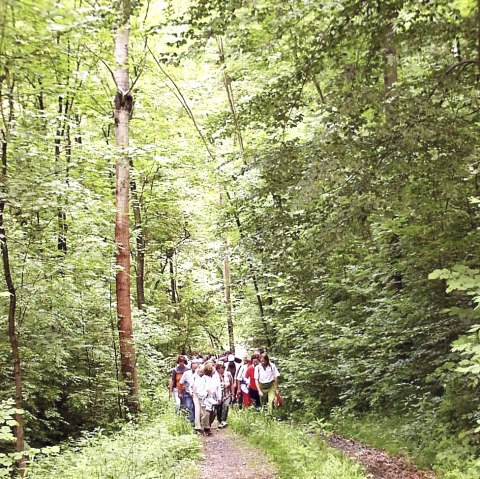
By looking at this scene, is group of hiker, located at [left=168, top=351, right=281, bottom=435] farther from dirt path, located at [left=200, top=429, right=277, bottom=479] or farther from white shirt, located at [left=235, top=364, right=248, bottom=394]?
dirt path, located at [left=200, top=429, right=277, bottom=479]

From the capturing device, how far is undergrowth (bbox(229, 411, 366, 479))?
266 inches

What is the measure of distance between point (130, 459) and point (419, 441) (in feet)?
15.9

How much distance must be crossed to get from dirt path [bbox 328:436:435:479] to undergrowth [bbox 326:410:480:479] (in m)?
0.16

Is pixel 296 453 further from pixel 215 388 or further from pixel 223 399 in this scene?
pixel 223 399

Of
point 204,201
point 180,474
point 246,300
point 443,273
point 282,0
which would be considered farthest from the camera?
point 204,201

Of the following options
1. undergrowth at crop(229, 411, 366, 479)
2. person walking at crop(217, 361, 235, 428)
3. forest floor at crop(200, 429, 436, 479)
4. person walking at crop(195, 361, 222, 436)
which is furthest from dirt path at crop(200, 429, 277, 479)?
person walking at crop(217, 361, 235, 428)

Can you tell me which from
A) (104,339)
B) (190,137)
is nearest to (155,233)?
(190,137)

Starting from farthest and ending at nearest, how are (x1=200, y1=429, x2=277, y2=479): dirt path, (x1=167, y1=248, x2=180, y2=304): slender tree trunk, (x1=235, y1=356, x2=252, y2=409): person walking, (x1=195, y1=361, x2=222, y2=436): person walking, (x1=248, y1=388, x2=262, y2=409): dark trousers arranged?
(x1=167, y1=248, x2=180, y2=304): slender tree trunk
(x1=235, y1=356, x2=252, y2=409): person walking
(x1=248, y1=388, x2=262, y2=409): dark trousers
(x1=195, y1=361, x2=222, y2=436): person walking
(x1=200, y1=429, x2=277, y2=479): dirt path

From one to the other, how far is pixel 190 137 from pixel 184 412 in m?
12.4

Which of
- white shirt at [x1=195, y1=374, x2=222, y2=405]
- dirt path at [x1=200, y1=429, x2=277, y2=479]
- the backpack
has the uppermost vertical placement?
the backpack

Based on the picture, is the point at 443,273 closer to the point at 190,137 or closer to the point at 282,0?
the point at 282,0

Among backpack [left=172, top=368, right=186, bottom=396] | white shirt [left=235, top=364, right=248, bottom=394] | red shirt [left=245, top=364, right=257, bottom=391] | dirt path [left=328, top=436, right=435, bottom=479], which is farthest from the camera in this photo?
white shirt [left=235, top=364, right=248, bottom=394]

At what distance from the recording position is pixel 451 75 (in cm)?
727

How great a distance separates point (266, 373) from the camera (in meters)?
13.2
